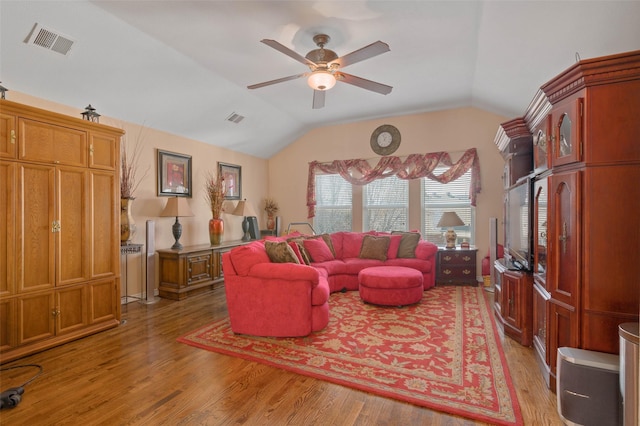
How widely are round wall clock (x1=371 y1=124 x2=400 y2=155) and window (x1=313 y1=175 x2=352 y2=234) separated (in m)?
Result: 0.98

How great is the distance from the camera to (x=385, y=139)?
6.23 m

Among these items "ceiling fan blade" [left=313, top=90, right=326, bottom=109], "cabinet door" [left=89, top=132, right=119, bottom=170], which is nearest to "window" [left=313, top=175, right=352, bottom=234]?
"ceiling fan blade" [left=313, top=90, right=326, bottom=109]

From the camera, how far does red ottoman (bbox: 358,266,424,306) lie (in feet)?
13.1

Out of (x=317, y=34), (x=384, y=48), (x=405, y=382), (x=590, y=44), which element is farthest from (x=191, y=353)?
(x=590, y=44)

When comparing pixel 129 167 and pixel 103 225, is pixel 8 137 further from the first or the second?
pixel 129 167

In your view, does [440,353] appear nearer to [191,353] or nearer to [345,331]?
[345,331]

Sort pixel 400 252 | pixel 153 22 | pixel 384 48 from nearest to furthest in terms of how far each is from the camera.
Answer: pixel 384 48 < pixel 153 22 < pixel 400 252

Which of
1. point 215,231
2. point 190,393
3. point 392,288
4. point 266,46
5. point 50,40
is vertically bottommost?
point 190,393

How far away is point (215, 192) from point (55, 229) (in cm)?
269

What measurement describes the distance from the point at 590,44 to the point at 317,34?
240 cm

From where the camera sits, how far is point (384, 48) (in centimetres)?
254

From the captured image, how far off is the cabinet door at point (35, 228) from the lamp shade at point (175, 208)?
1726mm

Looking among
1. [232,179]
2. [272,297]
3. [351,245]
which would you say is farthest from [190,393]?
[232,179]

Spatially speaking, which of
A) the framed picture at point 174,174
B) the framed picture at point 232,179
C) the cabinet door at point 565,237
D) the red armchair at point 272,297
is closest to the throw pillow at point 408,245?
the red armchair at point 272,297
